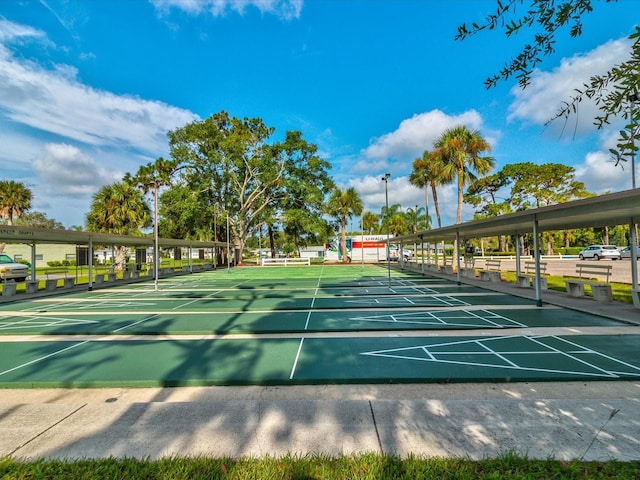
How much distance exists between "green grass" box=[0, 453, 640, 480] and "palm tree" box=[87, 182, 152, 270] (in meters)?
31.5

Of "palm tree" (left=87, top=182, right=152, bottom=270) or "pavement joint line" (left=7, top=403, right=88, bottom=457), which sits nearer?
"pavement joint line" (left=7, top=403, right=88, bottom=457)

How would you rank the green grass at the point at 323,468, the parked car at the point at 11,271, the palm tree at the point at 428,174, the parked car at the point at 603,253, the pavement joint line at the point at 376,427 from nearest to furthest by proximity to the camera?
the green grass at the point at 323,468 → the pavement joint line at the point at 376,427 → the parked car at the point at 11,271 → the palm tree at the point at 428,174 → the parked car at the point at 603,253

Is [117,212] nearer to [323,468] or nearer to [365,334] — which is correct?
[365,334]

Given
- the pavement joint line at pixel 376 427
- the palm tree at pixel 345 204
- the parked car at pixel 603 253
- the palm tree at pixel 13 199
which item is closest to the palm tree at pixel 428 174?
the palm tree at pixel 345 204

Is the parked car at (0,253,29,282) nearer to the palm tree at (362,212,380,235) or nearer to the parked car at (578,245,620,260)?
the parked car at (578,245,620,260)

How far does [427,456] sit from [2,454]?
13.7 ft

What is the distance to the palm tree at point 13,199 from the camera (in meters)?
30.6

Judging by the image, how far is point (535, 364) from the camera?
5438 mm

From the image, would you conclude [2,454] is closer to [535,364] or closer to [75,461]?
[75,461]

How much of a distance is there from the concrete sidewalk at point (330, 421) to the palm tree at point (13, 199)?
3654 cm

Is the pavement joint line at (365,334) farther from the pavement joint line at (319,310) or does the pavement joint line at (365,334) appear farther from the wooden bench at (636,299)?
the wooden bench at (636,299)

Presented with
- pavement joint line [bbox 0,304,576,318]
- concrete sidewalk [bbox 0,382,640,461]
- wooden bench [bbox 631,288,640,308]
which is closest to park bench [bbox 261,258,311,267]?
pavement joint line [bbox 0,304,576,318]

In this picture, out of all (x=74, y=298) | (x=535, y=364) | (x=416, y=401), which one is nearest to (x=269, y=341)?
(x=416, y=401)

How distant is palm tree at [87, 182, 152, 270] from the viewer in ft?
99.8
